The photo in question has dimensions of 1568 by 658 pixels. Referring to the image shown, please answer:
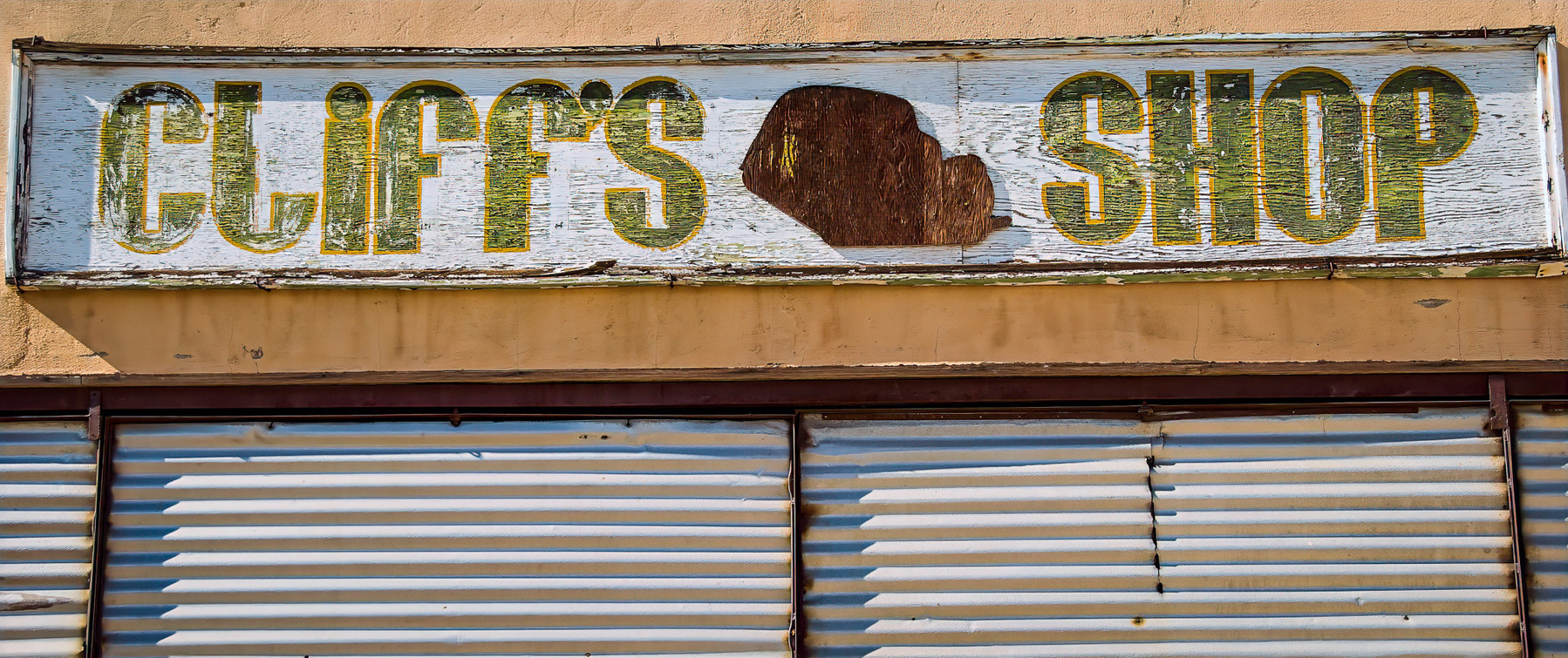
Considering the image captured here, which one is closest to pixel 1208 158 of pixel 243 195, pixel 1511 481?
pixel 1511 481

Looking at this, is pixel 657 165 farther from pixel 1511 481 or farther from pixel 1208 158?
pixel 1511 481

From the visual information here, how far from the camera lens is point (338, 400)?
14.8 ft

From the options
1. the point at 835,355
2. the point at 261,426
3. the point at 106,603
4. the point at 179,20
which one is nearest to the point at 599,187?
the point at 835,355

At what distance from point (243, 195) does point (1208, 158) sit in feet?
14.2

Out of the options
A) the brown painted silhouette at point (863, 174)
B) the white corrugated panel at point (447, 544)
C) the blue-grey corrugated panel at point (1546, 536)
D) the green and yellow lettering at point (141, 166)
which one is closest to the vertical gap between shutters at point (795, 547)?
the white corrugated panel at point (447, 544)

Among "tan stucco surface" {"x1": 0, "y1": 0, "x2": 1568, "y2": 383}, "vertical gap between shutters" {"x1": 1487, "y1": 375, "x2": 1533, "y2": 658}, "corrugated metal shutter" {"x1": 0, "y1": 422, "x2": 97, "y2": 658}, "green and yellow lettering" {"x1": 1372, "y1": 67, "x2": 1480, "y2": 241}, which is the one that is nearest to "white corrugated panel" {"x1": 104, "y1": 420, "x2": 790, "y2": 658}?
"corrugated metal shutter" {"x1": 0, "y1": 422, "x2": 97, "y2": 658}

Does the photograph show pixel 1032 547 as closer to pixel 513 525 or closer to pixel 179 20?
pixel 513 525

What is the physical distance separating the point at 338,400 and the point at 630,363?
1.30 metres

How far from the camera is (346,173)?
15.0ft

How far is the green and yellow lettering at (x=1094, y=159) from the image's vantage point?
4.49m

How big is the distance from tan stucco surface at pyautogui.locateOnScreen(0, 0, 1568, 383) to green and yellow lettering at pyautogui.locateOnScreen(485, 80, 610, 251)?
31 centimetres

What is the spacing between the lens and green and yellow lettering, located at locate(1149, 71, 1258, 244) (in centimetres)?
448

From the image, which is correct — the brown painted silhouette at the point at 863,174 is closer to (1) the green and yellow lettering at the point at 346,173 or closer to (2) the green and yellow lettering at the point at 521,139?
(2) the green and yellow lettering at the point at 521,139

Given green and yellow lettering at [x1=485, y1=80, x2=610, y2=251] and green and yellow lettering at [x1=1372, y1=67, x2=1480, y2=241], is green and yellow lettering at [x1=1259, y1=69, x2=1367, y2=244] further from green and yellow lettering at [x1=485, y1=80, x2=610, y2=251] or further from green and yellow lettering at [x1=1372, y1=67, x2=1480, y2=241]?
green and yellow lettering at [x1=485, y1=80, x2=610, y2=251]
